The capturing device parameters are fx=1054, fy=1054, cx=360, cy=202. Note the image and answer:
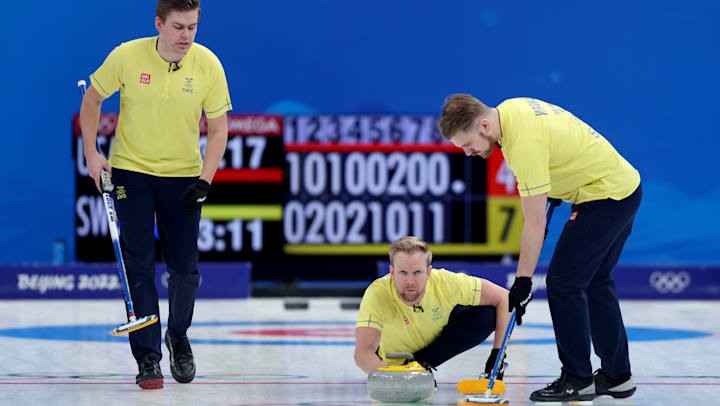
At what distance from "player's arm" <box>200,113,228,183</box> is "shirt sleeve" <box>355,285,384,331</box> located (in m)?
0.91

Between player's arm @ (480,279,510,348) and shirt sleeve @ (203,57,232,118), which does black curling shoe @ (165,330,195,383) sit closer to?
shirt sleeve @ (203,57,232,118)

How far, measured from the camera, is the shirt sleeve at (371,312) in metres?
4.61

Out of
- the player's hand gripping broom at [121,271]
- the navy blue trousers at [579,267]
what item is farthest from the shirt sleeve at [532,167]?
the player's hand gripping broom at [121,271]

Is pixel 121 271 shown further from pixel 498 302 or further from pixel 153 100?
pixel 498 302

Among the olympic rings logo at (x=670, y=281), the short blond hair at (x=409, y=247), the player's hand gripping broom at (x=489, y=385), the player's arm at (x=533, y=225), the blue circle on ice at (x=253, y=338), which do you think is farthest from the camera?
the olympic rings logo at (x=670, y=281)

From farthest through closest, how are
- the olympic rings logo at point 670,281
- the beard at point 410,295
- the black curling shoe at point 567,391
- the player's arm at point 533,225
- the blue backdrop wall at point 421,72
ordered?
the blue backdrop wall at point 421,72
the olympic rings logo at point 670,281
the beard at point 410,295
the black curling shoe at point 567,391
the player's arm at point 533,225

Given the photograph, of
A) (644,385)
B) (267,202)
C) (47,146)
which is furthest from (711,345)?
(47,146)

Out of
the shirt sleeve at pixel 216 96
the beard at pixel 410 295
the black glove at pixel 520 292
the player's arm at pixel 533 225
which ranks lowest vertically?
the beard at pixel 410 295

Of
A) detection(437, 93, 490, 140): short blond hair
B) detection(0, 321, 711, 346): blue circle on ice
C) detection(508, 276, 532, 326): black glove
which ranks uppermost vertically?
detection(437, 93, 490, 140): short blond hair

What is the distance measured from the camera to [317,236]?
40.0ft

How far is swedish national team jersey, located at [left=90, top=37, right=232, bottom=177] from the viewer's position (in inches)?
187

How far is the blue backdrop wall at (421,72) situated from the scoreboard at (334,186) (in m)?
3.33

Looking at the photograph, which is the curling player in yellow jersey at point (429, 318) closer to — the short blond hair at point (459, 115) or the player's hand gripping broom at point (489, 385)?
the player's hand gripping broom at point (489, 385)

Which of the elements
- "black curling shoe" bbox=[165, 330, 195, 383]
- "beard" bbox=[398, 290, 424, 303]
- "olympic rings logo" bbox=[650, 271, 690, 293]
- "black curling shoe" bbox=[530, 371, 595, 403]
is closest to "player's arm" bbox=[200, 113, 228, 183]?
"black curling shoe" bbox=[165, 330, 195, 383]
